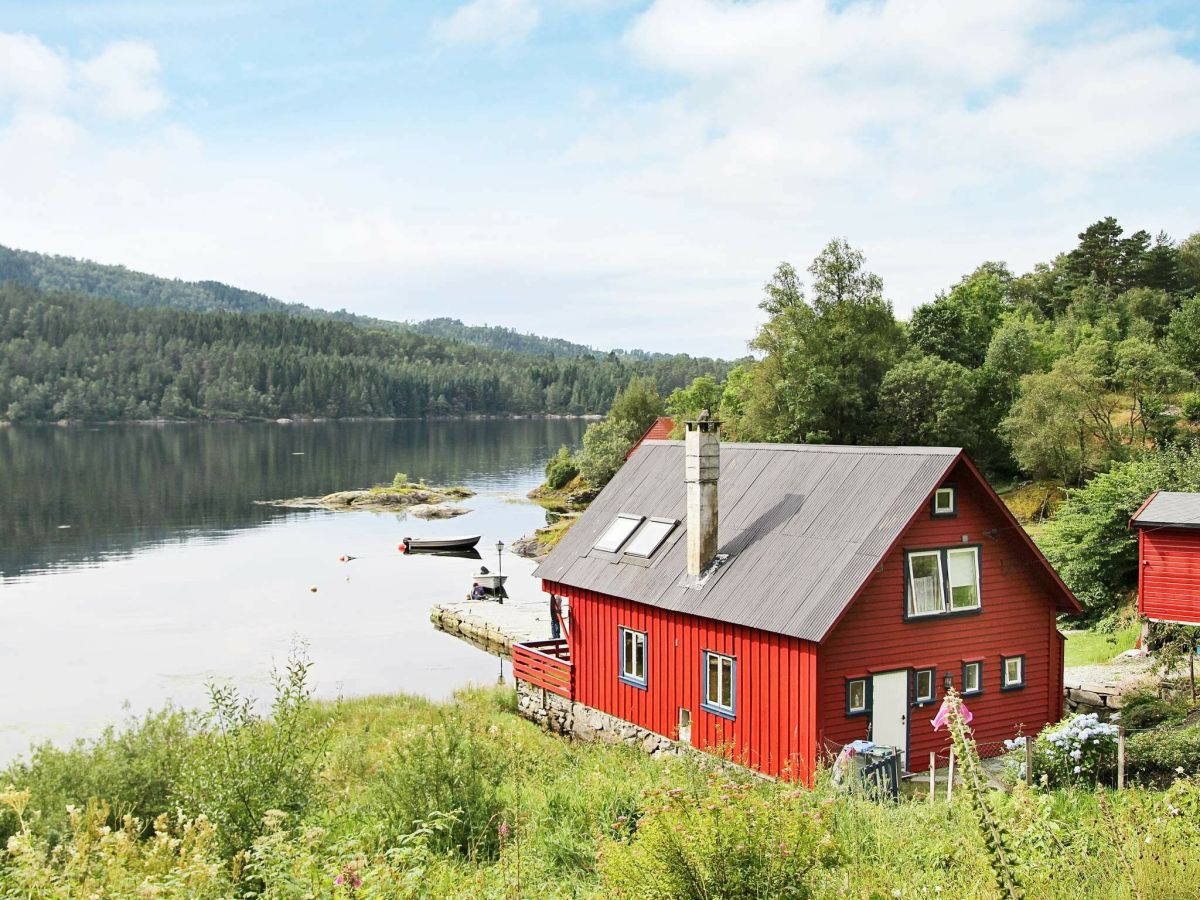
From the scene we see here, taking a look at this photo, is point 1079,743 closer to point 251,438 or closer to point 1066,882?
point 1066,882

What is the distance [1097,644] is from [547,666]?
1599 centimetres

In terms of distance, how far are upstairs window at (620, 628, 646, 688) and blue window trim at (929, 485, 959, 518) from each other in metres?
6.38

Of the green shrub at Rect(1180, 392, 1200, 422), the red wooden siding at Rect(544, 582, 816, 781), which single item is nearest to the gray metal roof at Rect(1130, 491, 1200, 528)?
the red wooden siding at Rect(544, 582, 816, 781)

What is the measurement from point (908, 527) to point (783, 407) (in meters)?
37.6

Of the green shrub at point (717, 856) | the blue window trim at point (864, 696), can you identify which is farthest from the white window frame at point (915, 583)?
the green shrub at point (717, 856)

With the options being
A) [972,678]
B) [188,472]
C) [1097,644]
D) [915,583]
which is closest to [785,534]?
[915,583]

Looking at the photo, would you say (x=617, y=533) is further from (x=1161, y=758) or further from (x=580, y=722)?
(x=1161, y=758)

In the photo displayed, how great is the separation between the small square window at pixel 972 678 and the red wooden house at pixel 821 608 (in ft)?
0.13

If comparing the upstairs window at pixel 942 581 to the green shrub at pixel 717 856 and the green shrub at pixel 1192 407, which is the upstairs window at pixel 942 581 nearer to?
the green shrub at pixel 717 856

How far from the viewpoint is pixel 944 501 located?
789 inches

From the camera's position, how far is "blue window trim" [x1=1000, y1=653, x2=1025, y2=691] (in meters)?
21.0

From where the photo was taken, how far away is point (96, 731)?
29000 millimetres

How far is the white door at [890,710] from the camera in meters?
19.1

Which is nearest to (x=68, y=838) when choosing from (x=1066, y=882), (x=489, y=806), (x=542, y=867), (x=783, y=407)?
(x=489, y=806)
